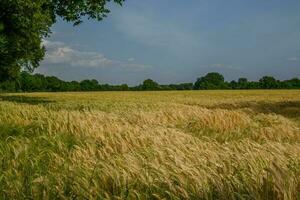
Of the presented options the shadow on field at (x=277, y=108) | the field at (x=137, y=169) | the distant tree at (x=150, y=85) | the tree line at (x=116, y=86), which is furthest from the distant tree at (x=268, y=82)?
the field at (x=137, y=169)

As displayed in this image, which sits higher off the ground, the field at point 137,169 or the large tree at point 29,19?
the large tree at point 29,19

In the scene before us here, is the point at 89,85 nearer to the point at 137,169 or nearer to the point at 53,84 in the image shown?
the point at 53,84

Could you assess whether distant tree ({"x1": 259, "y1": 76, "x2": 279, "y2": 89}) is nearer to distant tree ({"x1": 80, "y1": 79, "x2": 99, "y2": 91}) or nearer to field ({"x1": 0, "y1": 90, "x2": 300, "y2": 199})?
distant tree ({"x1": 80, "y1": 79, "x2": 99, "y2": 91})

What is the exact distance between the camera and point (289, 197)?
12.5 feet

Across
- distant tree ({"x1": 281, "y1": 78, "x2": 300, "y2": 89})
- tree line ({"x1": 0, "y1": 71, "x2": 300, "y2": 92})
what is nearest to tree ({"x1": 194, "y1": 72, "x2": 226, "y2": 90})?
tree line ({"x1": 0, "y1": 71, "x2": 300, "y2": 92})

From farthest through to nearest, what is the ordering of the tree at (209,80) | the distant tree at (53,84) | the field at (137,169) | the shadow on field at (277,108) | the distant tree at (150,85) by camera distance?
the tree at (209,80)
the distant tree at (53,84)
the distant tree at (150,85)
the shadow on field at (277,108)
the field at (137,169)

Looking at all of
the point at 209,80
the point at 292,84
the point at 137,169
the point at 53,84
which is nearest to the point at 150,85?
the point at 53,84

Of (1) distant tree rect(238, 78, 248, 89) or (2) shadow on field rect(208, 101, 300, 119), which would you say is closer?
(2) shadow on field rect(208, 101, 300, 119)

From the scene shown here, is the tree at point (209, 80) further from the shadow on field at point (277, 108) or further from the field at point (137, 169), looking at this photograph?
the field at point (137, 169)

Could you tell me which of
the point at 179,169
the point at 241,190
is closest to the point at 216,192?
the point at 241,190

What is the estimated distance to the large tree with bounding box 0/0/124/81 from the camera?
30594mm

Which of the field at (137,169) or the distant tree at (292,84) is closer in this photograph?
the field at (137,169)

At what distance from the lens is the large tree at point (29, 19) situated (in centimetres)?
3059

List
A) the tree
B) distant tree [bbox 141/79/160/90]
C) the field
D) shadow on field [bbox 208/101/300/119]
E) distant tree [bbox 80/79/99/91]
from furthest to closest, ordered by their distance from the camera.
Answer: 1. the tree
2. distant tree [bbox 80/79/99/91]
3. distant tree [bbox 141/79/160/90]
4. shadow on field [bbox 208/101/300/119]
5. the field
